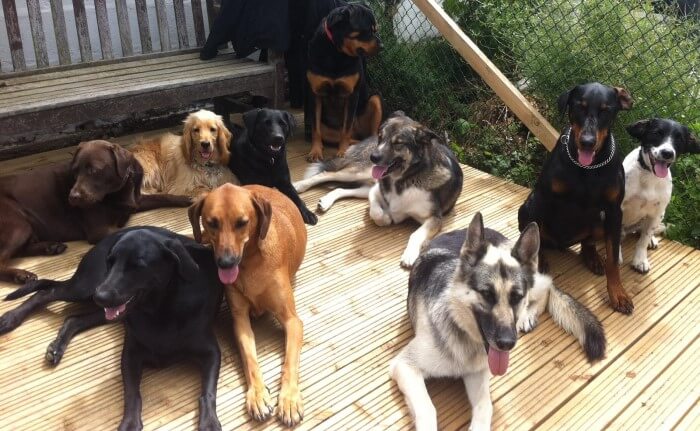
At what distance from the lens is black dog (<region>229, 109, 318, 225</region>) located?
3.87 m

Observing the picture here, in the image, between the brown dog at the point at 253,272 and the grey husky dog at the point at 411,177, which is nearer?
the brown dog at the point at 253,272

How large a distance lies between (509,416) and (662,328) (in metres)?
1.13

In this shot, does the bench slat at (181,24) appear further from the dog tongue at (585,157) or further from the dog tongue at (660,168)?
the dog tongue at (660,168)

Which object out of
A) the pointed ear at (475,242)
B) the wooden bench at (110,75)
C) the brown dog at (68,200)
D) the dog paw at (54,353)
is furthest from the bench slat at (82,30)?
the pointed ear at (475,242)

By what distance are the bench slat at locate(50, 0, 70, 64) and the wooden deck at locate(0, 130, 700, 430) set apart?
205 cm

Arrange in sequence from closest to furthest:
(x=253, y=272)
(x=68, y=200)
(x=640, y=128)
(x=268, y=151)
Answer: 1. (x=253, y=272)
2. (x=640, y=128)
3. (x=68, y=200)
4. (x=268, y=151)

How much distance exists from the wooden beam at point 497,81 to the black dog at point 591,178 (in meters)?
1.11

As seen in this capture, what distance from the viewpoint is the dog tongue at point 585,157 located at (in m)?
2.99

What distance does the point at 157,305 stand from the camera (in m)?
2.40

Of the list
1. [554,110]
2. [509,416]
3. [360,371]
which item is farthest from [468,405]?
[554,110]

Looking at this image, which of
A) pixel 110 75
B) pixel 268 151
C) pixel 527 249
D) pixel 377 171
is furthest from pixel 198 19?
pixel 527 249

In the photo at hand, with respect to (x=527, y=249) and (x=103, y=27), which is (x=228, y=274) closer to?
(x=527, y=249)

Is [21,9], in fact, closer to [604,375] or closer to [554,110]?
[554,110]

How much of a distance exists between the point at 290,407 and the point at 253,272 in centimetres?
66
